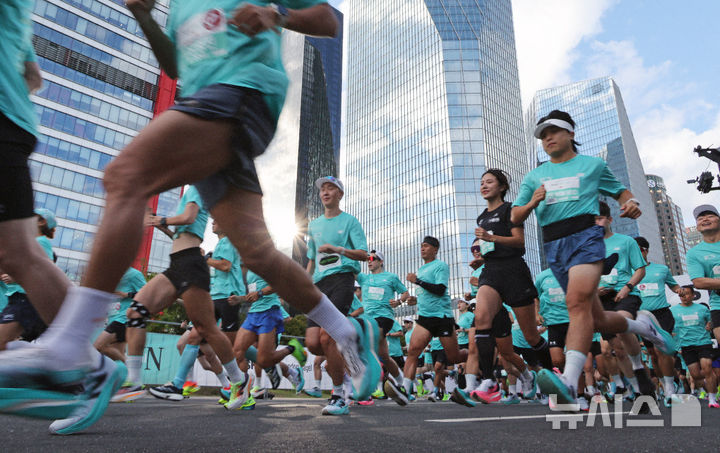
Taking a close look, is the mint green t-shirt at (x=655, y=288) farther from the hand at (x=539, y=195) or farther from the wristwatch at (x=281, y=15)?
the wristwatch at (x=281, y=15)

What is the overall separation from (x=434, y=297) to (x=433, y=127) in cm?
7754

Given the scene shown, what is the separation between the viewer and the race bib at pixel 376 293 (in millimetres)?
8203

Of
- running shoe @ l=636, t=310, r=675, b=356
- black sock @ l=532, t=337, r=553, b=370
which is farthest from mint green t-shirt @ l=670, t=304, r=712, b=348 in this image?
running shoe @ l=636, t=310, r=675, b=356

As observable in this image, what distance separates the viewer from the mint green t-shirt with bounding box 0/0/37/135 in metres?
1.84

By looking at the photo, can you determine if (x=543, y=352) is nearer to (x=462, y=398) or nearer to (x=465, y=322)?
(x=462, y=398)

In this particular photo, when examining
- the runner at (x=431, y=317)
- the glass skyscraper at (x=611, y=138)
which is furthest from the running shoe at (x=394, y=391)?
the glass skyscraper at (x=611, y=138)

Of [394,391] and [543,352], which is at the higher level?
[543,352]

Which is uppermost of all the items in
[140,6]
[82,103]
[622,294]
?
[82,103]

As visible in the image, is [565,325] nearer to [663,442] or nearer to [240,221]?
[663,442]

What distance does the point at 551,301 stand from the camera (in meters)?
6.45

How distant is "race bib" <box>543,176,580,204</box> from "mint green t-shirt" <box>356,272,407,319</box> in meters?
4.69

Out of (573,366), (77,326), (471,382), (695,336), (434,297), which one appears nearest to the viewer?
(77,326)

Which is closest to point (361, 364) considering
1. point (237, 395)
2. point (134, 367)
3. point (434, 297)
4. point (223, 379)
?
point (237, 395)

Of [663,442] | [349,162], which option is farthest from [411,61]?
[663,442]
